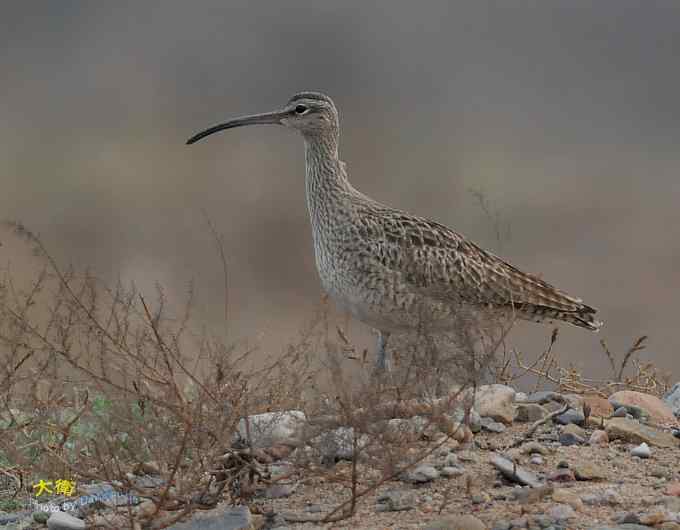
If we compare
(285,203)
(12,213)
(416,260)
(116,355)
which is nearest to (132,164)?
(285,203)

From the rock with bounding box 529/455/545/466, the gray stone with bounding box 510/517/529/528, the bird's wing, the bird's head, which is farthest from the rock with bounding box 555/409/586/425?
the bird's head

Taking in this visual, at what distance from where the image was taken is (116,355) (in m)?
8.30

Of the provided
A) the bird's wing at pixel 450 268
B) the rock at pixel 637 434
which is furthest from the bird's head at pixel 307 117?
the rock at pixel 637 434

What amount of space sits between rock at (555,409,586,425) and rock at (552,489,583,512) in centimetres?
118

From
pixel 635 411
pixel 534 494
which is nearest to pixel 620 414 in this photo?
pixel 635 411

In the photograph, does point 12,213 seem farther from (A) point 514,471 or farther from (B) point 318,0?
(B) point 318,0

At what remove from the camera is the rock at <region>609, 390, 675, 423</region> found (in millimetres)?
9734

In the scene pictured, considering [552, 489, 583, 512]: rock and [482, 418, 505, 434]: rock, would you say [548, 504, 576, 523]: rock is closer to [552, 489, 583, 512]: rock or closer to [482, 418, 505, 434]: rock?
[552, 489, 583, 512]: rock

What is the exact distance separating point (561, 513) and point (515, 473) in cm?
54

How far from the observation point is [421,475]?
854 centimetres

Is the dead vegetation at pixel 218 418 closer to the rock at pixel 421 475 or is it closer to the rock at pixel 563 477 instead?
the rock at pixel 421 475

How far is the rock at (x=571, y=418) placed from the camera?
30.8 feet

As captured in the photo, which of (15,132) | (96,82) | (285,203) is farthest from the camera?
(96,82)

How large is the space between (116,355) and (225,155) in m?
21.7
